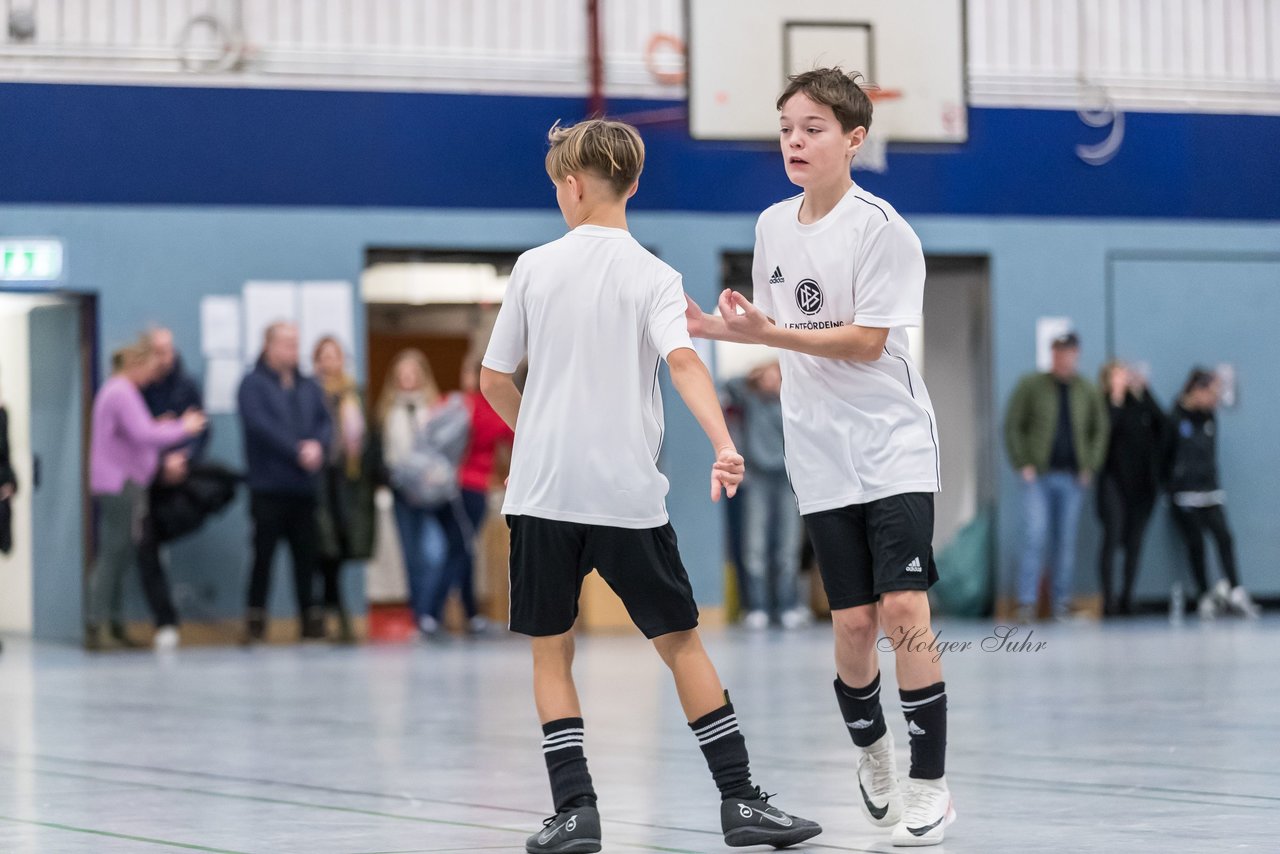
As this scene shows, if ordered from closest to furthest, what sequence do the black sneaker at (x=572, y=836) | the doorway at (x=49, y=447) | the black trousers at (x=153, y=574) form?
the black sneaker at (x=572, y=836), the black trousers at (x=153, y=574), the doorway at (x=49, y=447)

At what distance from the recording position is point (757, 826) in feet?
14.8

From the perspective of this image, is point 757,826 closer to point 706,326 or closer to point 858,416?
point 858,416

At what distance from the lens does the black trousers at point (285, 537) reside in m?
12.3

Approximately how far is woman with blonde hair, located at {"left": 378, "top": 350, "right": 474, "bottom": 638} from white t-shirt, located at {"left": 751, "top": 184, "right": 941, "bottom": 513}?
7.89m

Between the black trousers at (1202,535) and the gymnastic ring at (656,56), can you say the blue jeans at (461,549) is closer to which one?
the gymnastic ring at (656,56)

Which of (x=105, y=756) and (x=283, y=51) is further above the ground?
(x=283, y=51)

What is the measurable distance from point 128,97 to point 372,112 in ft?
5.23

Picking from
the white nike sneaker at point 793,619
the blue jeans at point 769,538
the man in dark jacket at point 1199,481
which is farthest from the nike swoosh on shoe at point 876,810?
the man in dark jacket at point 1199,481

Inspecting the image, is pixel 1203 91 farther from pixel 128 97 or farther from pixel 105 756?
pixel 105 756

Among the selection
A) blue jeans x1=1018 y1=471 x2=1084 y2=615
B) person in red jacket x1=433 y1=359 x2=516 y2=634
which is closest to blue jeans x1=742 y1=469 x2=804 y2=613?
blue jeans x1=1018 y1=471 x2=1084 y2=615

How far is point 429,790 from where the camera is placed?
5.83 metres

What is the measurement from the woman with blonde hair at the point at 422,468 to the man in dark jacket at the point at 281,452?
1.69 ft

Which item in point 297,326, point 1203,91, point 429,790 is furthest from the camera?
point 1203,91

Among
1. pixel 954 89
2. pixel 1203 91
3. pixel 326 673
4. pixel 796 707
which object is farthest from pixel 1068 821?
pixel 1203 91
